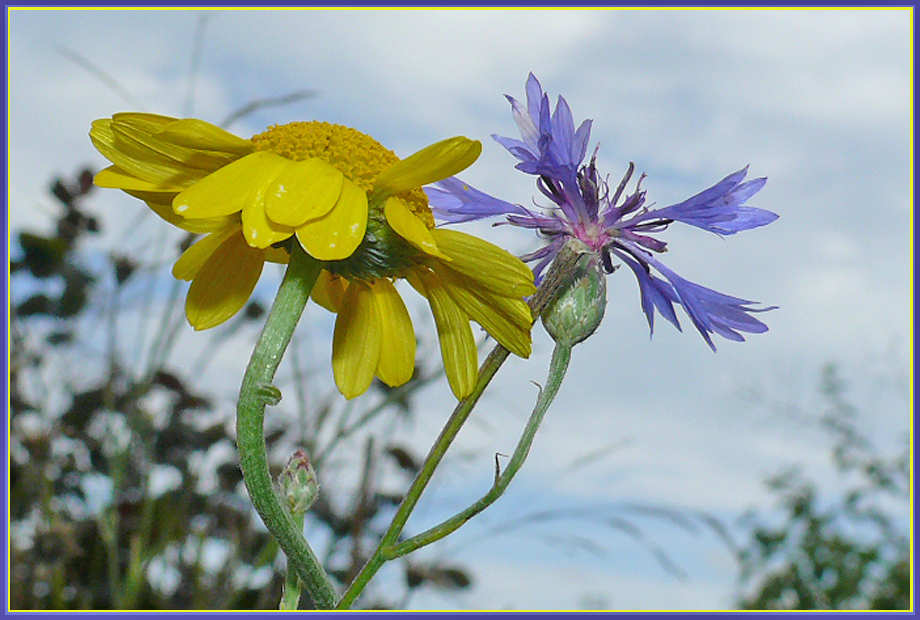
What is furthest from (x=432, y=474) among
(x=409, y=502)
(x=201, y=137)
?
(x=201, y=137)

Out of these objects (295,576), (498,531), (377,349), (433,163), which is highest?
(433,163)

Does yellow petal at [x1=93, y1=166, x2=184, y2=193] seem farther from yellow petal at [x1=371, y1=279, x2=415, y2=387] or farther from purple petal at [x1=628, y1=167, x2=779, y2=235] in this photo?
purple petal at [x1=628, y1=167, x2=779, y2=235]

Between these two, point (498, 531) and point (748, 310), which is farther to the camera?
point (498, 531)

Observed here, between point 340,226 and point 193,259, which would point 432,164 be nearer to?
point 340,226

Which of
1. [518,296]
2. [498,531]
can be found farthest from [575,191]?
[498,531]

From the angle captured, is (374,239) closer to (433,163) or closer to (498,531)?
(433,163)

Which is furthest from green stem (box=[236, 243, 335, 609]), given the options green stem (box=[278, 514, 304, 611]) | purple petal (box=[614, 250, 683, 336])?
purple petal (box=[614, 250, 683, 336])
